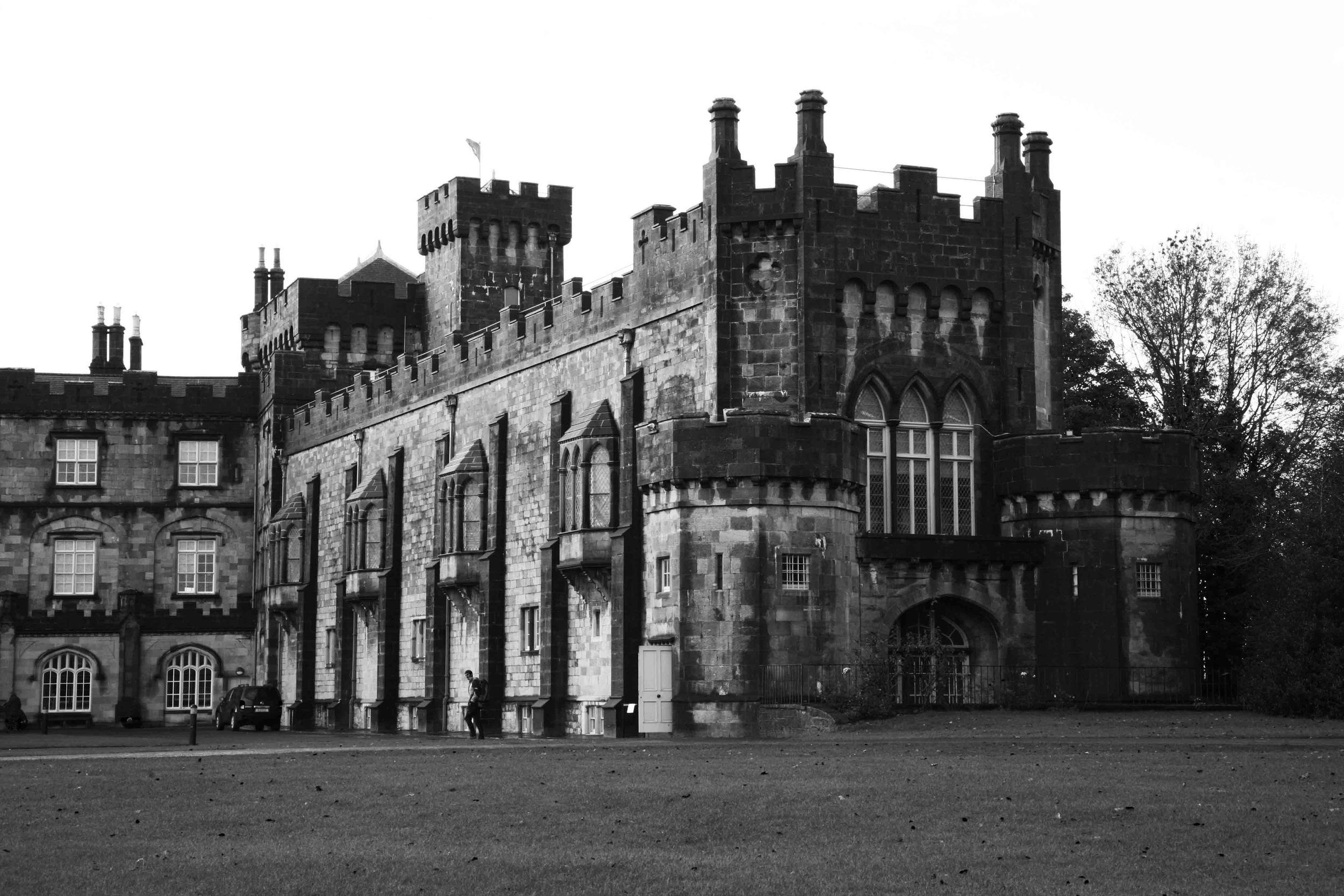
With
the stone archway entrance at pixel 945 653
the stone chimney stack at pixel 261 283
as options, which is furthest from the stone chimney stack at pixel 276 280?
the stone archway entrance at pixel 945 653

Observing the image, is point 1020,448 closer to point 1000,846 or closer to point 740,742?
point 740,742

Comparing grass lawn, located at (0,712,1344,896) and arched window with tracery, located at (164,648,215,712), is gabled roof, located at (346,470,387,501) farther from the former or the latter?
grass lawn, located at (0,712,1344,896)

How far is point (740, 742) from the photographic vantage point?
3459 centimetres

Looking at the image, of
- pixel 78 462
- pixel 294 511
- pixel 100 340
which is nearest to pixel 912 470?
pixel 294 511

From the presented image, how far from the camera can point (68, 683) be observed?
67.6 metres

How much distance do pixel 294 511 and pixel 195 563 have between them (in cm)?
660

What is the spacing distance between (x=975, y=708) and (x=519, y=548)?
46.2 feet

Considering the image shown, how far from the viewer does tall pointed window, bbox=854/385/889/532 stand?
4172 cm

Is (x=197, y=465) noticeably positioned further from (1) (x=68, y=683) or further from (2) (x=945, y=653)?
(2) (x=945, y=653)

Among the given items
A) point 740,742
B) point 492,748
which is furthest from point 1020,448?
point 492,748

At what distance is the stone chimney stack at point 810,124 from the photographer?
41.3 meters

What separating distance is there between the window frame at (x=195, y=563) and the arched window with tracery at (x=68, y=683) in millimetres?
3851

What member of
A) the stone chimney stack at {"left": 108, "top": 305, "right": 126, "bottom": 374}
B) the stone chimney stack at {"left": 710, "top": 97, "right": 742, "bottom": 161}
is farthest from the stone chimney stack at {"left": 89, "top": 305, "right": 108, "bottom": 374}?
the stone chimney stack at {"left": 710, "top": 97, "right": 742, "bottom": 161}

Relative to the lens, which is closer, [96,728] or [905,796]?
[905,796]
